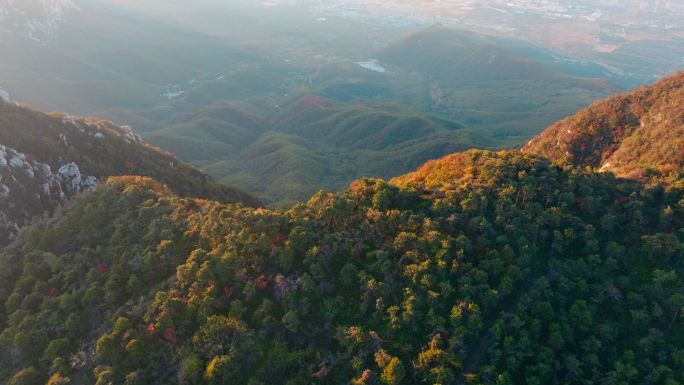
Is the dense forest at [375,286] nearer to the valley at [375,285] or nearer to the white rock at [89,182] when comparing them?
the valley at [375,285]

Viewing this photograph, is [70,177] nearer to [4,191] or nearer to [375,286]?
[4,191]

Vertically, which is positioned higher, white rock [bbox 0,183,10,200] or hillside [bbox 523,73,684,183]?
hillside [bbox 523,73,684,183]

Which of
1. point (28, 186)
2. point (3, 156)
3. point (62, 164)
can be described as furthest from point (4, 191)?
point (62, 164)

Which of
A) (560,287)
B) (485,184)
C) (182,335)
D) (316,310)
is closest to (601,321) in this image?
(560,287)

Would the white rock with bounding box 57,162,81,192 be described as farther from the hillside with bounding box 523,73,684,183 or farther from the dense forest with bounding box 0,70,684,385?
the hillside with bounding box 523,73,684,183

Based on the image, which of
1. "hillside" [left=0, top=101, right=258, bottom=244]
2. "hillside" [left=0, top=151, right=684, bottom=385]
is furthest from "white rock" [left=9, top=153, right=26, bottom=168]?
"hillside" [left=0, top=151, right=684, bottom=385]

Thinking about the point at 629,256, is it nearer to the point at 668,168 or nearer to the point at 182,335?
the point at 668,168
